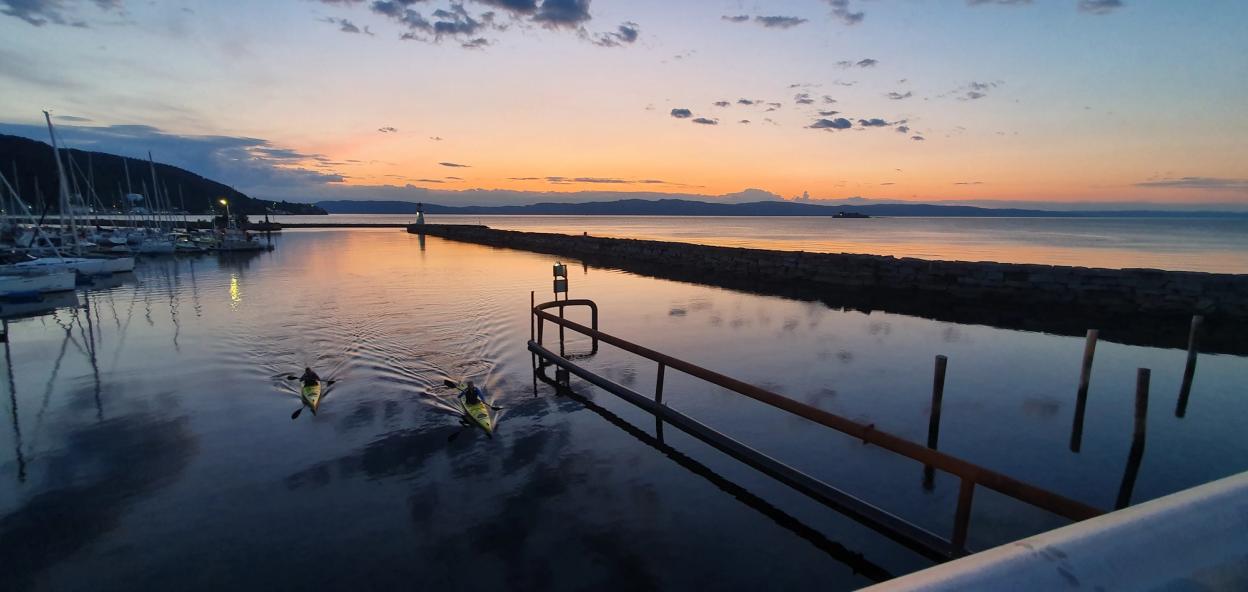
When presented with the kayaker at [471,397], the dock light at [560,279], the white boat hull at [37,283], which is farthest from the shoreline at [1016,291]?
the white boat hull at [37,283]

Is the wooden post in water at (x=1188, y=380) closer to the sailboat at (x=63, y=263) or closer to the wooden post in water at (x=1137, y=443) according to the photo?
the wooden post in water at (x=1137, y=443)

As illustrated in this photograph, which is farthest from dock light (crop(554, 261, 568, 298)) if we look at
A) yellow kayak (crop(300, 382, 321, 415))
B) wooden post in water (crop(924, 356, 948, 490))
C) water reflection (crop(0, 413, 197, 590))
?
wooden post in water (crop(924, 356, 948, 490))

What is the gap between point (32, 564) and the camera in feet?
24.7

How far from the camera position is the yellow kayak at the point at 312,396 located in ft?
43.1

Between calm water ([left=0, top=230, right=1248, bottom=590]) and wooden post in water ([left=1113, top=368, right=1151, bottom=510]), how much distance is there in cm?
25

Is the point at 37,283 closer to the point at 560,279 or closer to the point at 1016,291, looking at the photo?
the point at 560,279

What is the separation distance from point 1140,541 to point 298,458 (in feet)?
39.9

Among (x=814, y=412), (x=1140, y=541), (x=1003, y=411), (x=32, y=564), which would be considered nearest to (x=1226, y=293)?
(x=1003, y=411)

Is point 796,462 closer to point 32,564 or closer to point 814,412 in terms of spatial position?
point 814,412

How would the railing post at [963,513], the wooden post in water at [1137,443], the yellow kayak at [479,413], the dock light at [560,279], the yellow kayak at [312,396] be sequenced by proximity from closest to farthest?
1. the railing post at [963,513]
2. the wooden post in water at [1137,443]
3. the yellow kayak at [479,413]
4. the yellow kayak at [312,396]
5. the dock light at [560,279]

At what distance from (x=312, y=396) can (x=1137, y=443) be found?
17179 mm

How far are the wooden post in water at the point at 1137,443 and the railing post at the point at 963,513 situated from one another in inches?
194

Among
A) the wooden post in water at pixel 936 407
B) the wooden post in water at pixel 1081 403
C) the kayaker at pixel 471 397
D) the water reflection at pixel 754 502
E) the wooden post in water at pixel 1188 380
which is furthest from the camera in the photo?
the wooden post in water at pixel 1188 380

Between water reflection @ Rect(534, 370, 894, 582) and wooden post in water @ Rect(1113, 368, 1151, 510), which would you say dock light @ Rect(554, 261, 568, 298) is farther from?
wooden post in water @ Rect(1113, 368, 1151, 510)
